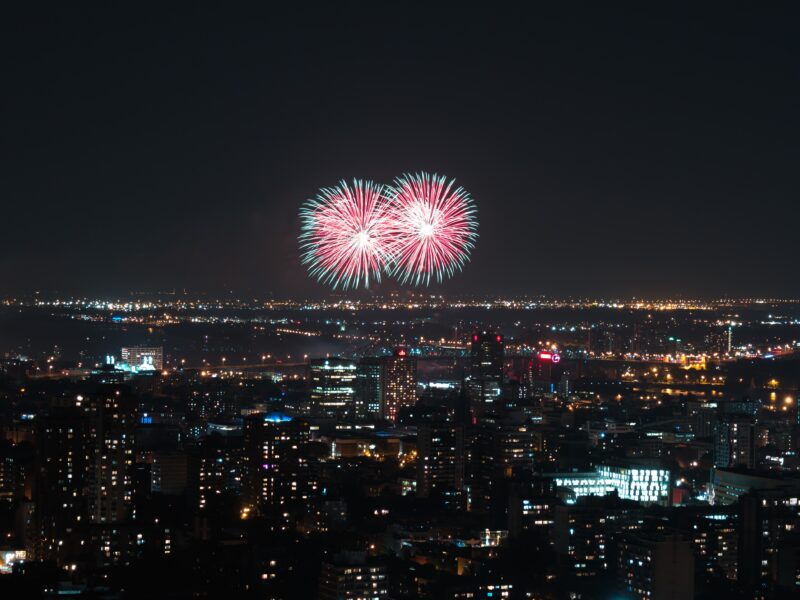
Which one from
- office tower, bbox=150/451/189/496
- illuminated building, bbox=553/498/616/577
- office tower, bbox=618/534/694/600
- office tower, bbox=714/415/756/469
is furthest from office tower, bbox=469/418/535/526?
office tower, bbox=150/451/189/496

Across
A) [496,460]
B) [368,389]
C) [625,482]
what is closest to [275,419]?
[496,460]

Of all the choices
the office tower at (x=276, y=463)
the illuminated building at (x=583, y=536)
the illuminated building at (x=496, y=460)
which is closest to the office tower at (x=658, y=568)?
the illuminated building at (x=583, y=536)

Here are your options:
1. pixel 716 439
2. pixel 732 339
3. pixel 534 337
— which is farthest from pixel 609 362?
pixel 716 439

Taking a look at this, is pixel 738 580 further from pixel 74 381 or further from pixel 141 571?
pixel 74 381

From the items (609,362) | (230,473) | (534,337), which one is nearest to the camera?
(230,473)

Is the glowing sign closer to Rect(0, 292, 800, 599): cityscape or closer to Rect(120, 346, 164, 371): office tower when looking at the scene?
Rect(0, 292, 800, 599): cityscape

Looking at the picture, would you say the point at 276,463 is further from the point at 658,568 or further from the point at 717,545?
the point at 658,568
